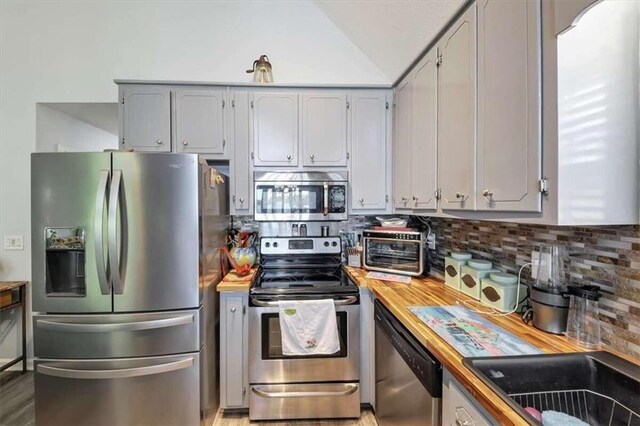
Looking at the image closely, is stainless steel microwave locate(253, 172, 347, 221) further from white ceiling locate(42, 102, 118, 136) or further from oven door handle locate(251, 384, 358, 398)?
white ceiling locate(42, 102, 118, 136)

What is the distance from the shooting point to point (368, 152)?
2373 millimetres

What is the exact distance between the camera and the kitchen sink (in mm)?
899

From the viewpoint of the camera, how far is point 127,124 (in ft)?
7.22

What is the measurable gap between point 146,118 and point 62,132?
123 centimetres

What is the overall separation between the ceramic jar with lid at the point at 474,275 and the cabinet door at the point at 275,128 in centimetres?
147

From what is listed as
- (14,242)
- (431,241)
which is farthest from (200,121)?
(431,241)

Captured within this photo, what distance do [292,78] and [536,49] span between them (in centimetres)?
202

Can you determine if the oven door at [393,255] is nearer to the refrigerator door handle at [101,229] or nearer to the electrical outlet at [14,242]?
the refrigerator door handle at [101,229]

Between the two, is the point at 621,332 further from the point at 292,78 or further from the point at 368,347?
the point at 292,78

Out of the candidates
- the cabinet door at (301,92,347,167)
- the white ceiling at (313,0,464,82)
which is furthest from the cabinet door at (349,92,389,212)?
the white ceiling at (313,0,464,82)

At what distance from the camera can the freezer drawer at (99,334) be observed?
5.17ft

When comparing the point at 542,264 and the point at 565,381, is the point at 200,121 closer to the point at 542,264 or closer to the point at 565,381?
the point at 542,264

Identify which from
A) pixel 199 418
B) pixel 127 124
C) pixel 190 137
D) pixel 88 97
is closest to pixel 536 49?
pixel 190 137

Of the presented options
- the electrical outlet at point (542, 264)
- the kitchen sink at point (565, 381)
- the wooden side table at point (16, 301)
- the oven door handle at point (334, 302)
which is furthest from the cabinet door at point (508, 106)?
the wooden side table at point (16, 301)
